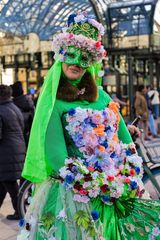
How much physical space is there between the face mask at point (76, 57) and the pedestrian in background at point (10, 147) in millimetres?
2615

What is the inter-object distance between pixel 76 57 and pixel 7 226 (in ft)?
9.08

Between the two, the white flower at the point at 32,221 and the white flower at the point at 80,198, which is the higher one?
the white flower at the point at 80,198

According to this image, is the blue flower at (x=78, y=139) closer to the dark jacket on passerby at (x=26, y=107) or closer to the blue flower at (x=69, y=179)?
the blue flower at (x=69, y=179)

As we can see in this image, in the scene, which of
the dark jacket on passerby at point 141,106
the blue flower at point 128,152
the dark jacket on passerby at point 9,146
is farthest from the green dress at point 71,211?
the dark jacket on passerby at point 141,106

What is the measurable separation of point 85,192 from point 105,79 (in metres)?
18.0

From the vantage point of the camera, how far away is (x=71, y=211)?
2.69m

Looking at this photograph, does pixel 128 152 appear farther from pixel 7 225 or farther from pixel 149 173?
pixel 7 225

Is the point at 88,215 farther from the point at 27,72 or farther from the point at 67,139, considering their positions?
the point at 27,72

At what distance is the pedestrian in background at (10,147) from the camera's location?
535cm

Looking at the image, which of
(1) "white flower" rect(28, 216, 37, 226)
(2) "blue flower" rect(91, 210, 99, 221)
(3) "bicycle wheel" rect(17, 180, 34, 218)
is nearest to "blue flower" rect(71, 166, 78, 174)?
(2) "blue flower" rect(91, 210, 99, 221)

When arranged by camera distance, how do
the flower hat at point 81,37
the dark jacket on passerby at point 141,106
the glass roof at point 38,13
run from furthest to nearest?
the glass roof at point 38,13
the dark jacket on passerby at point 141,106
the flower hat at point 81,37

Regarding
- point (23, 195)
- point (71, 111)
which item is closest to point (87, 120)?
point (71, 111)

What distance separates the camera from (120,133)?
312 cm

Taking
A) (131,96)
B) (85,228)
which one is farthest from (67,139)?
(131,96)
